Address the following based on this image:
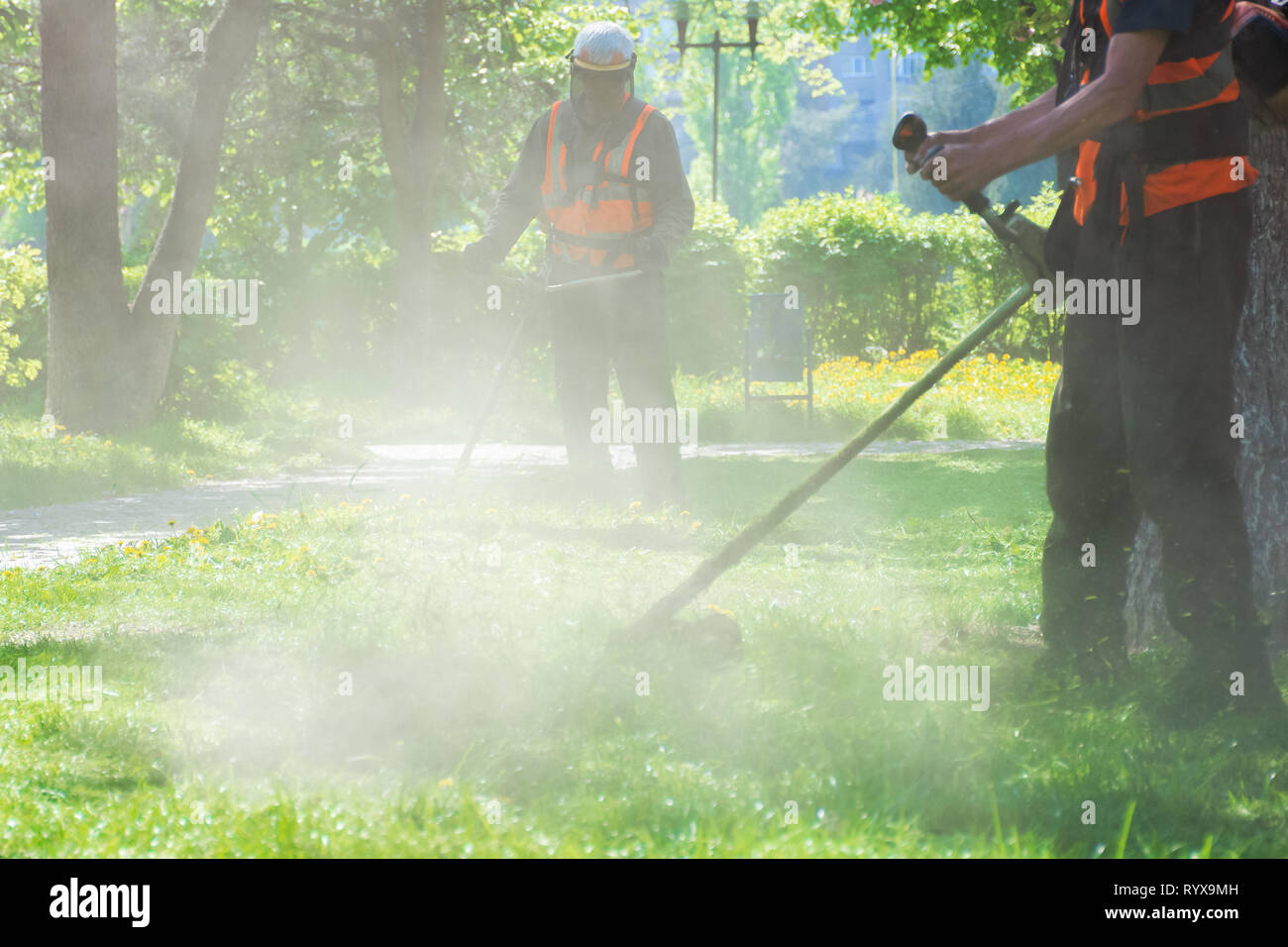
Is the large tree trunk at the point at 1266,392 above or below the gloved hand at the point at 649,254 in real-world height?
below

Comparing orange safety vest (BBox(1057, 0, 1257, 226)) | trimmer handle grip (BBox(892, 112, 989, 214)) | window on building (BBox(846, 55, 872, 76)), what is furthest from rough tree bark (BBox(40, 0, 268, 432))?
window on building (BBox(846, 55, 872, 76))

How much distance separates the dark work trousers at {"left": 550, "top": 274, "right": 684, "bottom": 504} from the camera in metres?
6.83

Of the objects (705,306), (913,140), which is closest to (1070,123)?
(913,140)

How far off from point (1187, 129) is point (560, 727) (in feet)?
6.80

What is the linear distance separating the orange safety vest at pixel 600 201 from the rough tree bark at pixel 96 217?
6241mm

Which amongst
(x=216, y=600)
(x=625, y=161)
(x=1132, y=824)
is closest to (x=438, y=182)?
(x=625, y=161)

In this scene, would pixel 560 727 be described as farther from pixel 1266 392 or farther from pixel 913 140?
pixel 1266 392

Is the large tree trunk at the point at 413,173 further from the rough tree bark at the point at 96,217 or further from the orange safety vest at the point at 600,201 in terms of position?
the orange safety vest at the point at 600,201

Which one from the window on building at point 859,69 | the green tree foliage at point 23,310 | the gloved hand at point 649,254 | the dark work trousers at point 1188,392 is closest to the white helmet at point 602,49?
the gloved hand at point 649,254

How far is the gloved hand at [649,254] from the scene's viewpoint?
261 inches

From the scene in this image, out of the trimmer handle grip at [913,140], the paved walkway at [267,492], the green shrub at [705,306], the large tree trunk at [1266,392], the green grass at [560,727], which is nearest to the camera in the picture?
the green grass at [560,727]

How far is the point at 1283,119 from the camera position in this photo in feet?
13.2

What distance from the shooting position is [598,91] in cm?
659
